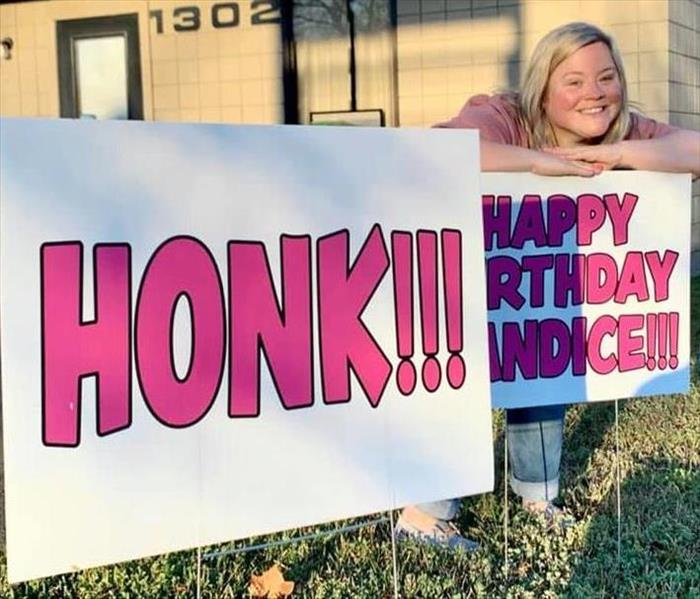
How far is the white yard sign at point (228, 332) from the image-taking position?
2.00 metres

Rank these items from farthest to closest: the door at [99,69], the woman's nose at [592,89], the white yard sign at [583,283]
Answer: the door at [99,69] → the woman's nose at [592,89] → the white yard sign at [583,283]

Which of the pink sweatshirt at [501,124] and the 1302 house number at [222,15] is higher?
the 1302 house number at [222,15]

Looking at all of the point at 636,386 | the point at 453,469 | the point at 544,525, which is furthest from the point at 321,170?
the point at 544,525

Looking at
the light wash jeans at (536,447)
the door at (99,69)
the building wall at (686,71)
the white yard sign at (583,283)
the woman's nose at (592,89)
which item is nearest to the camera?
the white yard sign at (583,283)

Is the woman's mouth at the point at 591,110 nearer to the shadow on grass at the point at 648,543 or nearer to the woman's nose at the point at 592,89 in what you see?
the woman's nose at the point at 592,89

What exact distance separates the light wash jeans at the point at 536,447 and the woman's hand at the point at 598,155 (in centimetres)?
80

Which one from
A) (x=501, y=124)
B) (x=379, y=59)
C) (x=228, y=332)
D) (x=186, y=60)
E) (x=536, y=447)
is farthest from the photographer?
(x=186, y=60)

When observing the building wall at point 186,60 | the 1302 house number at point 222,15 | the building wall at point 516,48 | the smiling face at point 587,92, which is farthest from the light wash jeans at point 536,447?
the 1302 house number at point 222,15

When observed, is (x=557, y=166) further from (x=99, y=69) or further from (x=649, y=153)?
(x=99, y=69)

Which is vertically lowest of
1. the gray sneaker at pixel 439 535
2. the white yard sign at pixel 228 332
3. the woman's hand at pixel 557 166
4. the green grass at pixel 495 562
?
the green grass at pixel 495 562

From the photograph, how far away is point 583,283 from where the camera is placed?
9.70ft

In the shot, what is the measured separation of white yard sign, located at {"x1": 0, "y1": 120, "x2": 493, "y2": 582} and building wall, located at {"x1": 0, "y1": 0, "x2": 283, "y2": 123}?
21.8 feet

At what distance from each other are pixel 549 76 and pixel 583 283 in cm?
61

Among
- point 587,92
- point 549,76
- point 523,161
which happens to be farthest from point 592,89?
point 523,161
